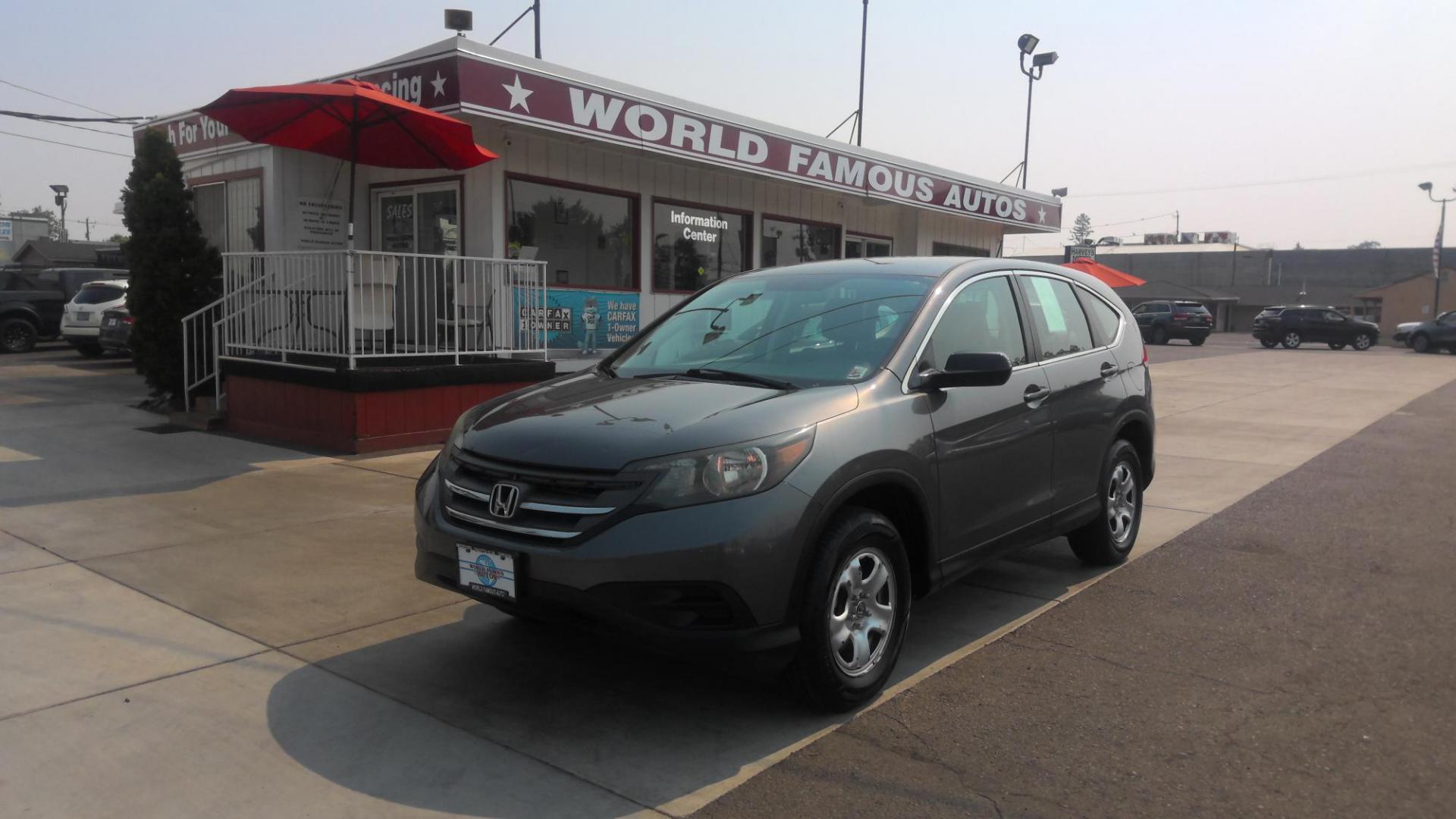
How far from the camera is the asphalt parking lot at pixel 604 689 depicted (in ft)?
10.8

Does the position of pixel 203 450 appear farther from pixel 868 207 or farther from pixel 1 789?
pixel 868 207

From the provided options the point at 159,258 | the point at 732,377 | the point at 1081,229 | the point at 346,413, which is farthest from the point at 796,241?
the point at 1081,229

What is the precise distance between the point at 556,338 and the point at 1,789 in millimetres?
9170

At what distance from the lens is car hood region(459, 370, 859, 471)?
11.9 ft

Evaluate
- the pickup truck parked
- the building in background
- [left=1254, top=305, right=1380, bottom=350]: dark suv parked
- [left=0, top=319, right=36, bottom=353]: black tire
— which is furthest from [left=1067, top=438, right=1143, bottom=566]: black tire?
the building in background

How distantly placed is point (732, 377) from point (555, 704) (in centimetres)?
152

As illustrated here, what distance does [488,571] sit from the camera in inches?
146

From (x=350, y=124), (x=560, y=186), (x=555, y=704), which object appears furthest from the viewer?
(x=560, y=186)

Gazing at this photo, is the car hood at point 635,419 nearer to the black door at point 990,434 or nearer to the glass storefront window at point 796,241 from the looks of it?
the black door at point 990,434

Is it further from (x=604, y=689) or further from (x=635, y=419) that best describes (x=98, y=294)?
(x=635, y=419)

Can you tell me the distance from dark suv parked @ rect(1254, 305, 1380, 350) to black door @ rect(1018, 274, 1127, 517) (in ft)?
124

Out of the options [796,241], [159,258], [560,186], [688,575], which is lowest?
[688,575]

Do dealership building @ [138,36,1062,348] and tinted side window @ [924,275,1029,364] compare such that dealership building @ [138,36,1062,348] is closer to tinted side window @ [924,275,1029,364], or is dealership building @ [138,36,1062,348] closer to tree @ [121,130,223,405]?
tree @ [121,130,223,405]

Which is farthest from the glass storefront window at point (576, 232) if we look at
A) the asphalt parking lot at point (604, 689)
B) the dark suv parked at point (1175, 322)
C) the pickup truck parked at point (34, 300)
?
the dark suv parked at point (1175, 322)
